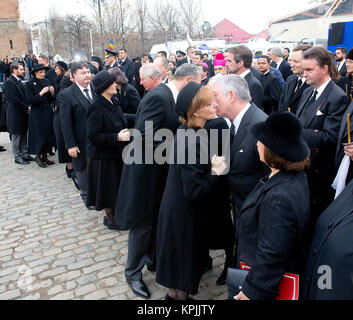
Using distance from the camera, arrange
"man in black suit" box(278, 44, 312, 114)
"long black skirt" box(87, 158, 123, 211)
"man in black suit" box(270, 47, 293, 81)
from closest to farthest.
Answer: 1. "long black skirt" box(87, 158, 123, 211)
2. "man in black suit" box(278, 44, 312, 114)
3. "man in black suit" box(270, 47, 293, 81)

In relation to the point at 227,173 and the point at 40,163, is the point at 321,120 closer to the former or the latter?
the point at 227,173

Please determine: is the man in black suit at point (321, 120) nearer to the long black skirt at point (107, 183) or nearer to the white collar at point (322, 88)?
the white collar at point (322, 88)

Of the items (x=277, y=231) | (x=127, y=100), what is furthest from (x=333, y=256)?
(x=127, y=100)

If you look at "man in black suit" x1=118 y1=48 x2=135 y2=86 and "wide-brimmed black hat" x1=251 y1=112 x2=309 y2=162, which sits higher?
"man in black suit" x1=118 y1=48 x2=135 y2=86

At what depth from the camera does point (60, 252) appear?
13.7 ft

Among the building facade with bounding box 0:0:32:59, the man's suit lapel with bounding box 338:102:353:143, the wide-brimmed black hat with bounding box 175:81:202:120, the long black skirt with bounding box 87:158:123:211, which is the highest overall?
the building facade with bounding box 0:0:32:59

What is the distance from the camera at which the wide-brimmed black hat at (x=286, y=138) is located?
185 centimetres

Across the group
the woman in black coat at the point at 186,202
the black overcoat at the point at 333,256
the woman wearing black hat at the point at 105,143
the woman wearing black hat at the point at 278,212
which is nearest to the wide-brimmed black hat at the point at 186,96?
the woman in black coat at the point at 186,202

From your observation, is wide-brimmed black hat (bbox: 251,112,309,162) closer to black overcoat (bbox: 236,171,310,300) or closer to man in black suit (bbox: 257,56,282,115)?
black overcoat (bbox: 236,171,310,300)

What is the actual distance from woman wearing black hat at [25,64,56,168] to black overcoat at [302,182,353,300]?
22.5 feet

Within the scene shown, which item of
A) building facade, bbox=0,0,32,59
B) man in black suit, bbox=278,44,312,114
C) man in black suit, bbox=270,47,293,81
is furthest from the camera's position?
building facade, bbox=0,0,32,59

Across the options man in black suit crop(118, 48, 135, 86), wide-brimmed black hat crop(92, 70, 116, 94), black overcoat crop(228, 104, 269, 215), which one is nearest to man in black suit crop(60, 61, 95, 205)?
wide-brimmed black hat crop(92, 70, 116, 94)

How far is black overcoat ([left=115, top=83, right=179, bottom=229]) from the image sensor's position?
3162 millimetres

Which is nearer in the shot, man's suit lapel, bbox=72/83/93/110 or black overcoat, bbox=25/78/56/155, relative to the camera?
man's suit lapel, bbox=72/83/93/110
